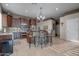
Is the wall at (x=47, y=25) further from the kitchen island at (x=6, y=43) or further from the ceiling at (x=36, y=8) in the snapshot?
the kitchen island at (x=6, y=43)

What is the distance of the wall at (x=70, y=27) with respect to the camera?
2.70m

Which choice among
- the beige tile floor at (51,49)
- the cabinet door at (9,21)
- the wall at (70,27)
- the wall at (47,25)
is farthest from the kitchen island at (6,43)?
the wall at (70,27)

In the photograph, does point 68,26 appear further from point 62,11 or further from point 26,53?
point 26,53

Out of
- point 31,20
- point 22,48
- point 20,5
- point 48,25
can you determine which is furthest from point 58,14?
point 22,48

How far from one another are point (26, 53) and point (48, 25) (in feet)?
2.94

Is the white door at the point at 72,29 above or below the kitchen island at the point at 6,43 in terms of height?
above

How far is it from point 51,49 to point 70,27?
2.62 ft

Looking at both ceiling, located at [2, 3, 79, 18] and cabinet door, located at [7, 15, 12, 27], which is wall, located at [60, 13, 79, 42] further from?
cabinet door, located at [7, 15, 12, 27]

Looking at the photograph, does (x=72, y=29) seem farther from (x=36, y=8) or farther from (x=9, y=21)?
(x=9, y=21)

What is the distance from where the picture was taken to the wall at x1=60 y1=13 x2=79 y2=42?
270 cm

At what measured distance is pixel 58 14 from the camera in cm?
277

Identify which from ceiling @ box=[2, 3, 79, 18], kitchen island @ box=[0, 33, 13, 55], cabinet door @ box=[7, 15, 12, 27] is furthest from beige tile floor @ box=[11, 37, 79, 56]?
ceiling @ box=[2, 3, 79, 18]

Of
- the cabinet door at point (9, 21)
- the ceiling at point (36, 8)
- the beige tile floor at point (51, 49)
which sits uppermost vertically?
the ceiling at point (36, 8)

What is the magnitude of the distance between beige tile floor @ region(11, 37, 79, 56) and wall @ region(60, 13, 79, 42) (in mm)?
168
